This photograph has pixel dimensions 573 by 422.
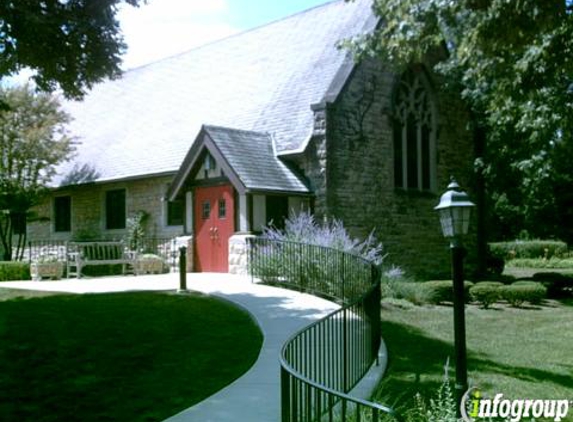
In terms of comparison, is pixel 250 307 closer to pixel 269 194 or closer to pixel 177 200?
pixel 269 194

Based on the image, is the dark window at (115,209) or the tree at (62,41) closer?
the tree at (62,41)

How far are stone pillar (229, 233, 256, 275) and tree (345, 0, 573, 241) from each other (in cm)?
572

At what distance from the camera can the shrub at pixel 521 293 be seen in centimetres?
1562

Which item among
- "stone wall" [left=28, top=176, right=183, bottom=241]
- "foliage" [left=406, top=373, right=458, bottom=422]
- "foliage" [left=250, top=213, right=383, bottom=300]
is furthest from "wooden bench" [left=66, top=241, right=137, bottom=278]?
"foliage" [left=406, top=373, right=458, bottom=422]

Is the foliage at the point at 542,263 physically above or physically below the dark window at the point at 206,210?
below

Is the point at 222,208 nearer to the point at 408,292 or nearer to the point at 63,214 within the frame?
the point at 408,292

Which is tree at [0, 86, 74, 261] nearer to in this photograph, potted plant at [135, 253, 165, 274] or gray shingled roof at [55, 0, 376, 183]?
gray shingled roof at [55, 0, 376, 183]

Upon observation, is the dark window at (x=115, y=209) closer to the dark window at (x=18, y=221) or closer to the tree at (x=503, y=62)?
the dark window at (x=18, y=221)

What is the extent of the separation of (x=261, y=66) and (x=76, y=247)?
28.5ft

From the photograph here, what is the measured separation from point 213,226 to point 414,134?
24.2 feet

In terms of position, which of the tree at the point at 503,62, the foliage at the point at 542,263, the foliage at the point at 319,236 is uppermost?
the tree at the point at 503,62

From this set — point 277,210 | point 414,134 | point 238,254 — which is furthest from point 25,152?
point 414,134

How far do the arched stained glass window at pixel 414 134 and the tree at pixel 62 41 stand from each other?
32.2ft

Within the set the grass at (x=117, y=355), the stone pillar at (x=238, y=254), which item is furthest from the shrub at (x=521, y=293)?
the grass at (x=117, y=355)
